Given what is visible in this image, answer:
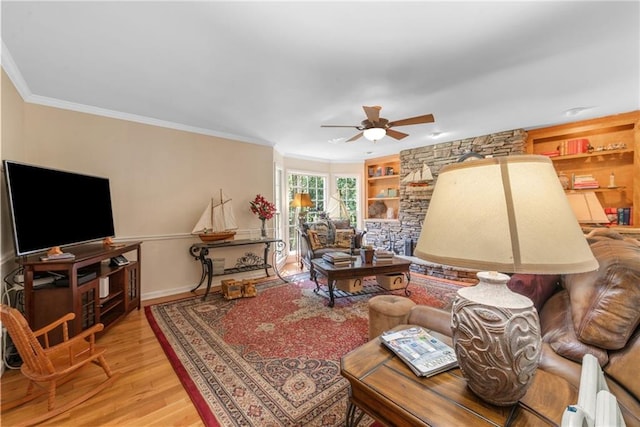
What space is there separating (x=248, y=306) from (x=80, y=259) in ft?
5.60

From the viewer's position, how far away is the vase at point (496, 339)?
2.61ft

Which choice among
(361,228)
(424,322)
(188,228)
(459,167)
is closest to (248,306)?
(188,228)

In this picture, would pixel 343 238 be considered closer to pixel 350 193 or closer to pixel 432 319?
pixel 350 193

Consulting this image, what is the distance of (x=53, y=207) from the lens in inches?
90.0

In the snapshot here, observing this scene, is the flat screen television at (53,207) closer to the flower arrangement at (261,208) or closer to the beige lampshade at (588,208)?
the flower arrangement at (261,208)

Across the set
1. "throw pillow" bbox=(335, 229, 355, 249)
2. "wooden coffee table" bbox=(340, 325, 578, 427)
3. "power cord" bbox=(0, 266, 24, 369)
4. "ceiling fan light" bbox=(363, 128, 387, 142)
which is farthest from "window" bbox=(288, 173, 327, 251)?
"wooden coffee table" bbox=(340, 325, 578, 427)

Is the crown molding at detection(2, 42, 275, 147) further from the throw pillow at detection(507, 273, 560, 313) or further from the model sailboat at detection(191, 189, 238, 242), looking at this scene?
the throw pillow at detection(507, 273, 560, 313)

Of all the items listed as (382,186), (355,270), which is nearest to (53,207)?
(355,270)

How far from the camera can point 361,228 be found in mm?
6730

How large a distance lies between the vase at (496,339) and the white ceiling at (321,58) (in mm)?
1670

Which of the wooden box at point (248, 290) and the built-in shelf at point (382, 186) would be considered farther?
the built-in shelf at point (382, 186)

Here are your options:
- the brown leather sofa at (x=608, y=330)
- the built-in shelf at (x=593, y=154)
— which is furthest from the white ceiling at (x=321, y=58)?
the brown leather sofa at (x=608, y=330)

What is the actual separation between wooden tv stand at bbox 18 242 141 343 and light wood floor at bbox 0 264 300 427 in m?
0.34

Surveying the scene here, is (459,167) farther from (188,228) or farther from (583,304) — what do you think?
(188,228)
